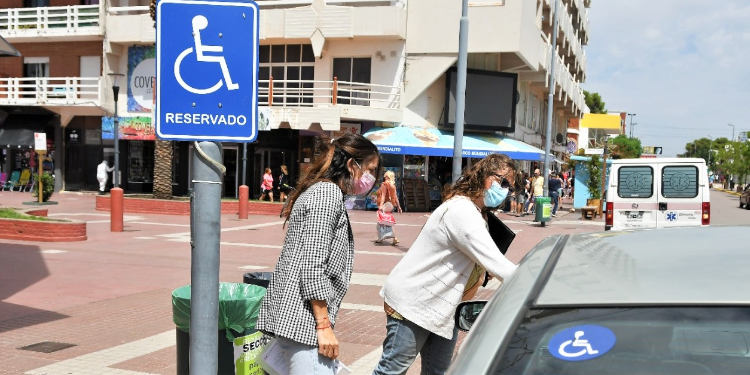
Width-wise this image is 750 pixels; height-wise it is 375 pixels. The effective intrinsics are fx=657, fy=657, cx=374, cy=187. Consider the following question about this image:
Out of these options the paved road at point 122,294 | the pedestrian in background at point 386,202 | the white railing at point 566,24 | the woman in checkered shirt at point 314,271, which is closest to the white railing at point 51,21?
the paved road at point 122,294

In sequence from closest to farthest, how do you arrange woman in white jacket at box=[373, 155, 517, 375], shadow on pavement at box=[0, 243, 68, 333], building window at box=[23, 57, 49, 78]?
1. woman in white jacket at box=[373, 155, 517, 375]
2. shadow on pavement at box=[0, 243, 68, 333]
3. building window at box=[23, 57, 49, 78]

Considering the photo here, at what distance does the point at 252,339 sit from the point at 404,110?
78.1ft

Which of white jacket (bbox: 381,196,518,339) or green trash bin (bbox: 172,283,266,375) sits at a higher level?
white jacket (bbox: 381,196,518,339)

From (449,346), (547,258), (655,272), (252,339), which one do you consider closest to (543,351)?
(655,272)

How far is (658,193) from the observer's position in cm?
1432

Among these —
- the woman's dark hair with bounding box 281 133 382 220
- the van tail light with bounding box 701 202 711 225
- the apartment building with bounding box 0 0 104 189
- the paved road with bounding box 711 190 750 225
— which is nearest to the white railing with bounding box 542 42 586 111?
the paved road with bounding box 711 190 750 225

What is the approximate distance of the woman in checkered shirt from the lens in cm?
291

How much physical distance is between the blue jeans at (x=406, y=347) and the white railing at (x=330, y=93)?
73.8ft

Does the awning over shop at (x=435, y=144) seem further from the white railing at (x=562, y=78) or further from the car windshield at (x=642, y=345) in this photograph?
the car windshield at (x=642, y=345)

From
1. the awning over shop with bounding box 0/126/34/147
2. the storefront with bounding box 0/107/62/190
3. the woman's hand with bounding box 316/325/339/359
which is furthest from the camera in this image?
the storefront with bounding box 0/107/62/190

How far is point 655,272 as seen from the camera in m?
1.81

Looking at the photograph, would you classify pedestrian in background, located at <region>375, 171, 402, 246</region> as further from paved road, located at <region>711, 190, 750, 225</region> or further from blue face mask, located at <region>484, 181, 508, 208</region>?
blue face mask, located at <region>484, 181, 508, 208</region>

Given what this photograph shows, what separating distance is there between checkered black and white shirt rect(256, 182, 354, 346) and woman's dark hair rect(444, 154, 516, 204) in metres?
0.83

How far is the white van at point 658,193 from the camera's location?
547 inches
